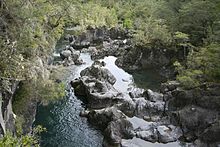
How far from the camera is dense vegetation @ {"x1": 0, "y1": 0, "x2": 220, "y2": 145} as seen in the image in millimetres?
17664

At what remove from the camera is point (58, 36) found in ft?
89.2

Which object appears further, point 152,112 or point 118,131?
point 152,112

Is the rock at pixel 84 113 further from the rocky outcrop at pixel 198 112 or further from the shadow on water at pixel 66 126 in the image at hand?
the rocky outcrop at pixel 198 112

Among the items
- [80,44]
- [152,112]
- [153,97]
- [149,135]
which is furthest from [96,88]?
[80,44]

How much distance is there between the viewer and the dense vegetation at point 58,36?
17.7 m

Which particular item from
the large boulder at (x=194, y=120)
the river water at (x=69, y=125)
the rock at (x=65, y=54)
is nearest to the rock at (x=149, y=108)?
the large boulder at (x=194, y=120)

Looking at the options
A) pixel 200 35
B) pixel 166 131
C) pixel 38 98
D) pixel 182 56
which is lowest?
pixel 166 131

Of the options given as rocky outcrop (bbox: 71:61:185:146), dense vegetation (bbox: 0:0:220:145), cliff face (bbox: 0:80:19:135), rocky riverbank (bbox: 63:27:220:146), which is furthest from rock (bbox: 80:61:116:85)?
cliff face (bbox: 0:80:19:135)

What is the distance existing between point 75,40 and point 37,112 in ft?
90.8

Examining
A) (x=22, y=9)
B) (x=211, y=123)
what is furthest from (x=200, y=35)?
(x=22, y=9)

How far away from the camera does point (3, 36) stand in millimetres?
17422

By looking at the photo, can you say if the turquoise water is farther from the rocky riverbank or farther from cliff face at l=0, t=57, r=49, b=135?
cliff face at l=0, t=57, r=49, b=135

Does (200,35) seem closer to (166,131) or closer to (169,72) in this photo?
(169,72)

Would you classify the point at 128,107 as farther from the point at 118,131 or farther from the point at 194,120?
the point at 194,120
